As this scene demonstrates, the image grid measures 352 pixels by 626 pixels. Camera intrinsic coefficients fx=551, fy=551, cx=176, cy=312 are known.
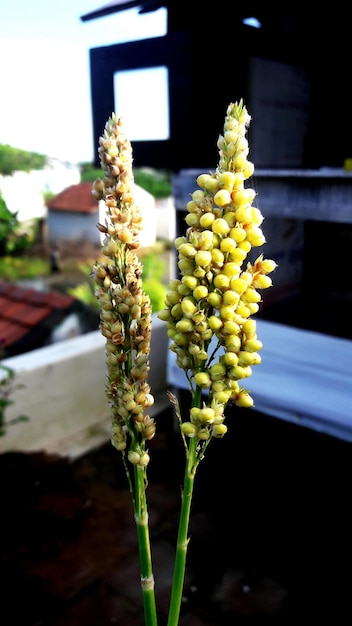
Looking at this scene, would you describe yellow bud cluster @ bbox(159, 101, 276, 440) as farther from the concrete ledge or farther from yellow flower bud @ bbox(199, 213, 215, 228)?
the concrete ledge

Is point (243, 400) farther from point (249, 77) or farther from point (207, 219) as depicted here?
point (249, 77)

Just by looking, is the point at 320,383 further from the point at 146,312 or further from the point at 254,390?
the point at 146,312

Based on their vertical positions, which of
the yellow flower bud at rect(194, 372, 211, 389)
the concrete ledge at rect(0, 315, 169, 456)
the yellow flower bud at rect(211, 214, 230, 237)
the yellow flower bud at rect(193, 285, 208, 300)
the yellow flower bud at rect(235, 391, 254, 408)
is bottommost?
the concrete ledge at rect(0, 315, 169, 456)

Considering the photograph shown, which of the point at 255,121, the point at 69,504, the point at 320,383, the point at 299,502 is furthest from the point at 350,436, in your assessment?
the point at 255,121

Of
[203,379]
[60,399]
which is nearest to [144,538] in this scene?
[203,379]

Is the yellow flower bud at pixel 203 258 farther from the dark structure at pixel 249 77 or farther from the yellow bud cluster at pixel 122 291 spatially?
the dark structure at pixel 249 77


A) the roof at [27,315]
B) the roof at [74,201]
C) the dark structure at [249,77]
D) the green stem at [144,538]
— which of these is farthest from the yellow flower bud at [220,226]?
the roof at [74,201]

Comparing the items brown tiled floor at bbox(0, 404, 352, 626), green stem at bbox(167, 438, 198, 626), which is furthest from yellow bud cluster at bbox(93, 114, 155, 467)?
brown tiled floor at bbox(0, 404, 352, 626)

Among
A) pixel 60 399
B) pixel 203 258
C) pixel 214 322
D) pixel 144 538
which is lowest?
pixel 60 399

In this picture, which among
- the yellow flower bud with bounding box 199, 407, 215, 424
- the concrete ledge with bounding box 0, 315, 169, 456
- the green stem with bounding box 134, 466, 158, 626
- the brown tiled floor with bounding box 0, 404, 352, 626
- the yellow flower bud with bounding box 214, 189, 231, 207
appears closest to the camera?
the yellow flower bud with bounding box 214, 189, 231, 207
